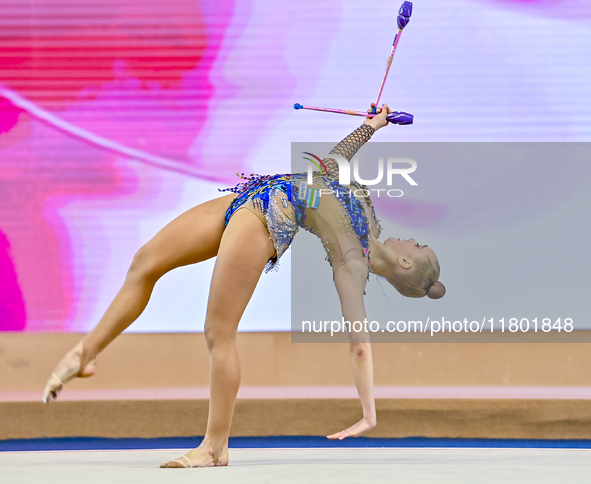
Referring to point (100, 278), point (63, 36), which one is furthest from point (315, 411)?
point (63, 36)

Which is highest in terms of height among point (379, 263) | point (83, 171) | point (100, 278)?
point (83, 171)

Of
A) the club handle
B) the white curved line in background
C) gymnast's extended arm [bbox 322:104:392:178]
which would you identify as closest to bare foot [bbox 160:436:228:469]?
gymnast's extended arm [bbox 322:104:392:178]

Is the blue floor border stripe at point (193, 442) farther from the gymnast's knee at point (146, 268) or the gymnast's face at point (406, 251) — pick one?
the gymnast's knee at point (146, 268)

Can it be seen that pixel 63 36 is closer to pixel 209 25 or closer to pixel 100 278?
pixel 209 25

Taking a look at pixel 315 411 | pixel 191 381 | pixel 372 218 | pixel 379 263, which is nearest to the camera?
pixel 372 218

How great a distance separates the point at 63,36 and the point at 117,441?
205cm

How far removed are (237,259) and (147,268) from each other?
0.23 m

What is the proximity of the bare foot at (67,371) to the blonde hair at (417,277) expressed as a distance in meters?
1.02

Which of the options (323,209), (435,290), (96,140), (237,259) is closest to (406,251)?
(435,290)

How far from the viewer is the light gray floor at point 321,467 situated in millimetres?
1332

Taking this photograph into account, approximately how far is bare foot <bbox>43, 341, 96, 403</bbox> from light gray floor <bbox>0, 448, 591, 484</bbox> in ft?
0.53

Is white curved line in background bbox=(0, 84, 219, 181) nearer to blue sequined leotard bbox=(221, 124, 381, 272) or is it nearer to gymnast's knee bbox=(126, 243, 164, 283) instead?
blue sequined leotard bbox=(221, 124, 381, 272)

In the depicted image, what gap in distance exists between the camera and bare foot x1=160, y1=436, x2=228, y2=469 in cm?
156

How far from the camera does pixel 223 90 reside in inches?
144
